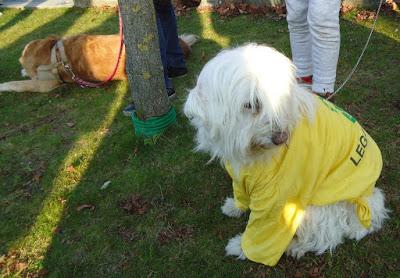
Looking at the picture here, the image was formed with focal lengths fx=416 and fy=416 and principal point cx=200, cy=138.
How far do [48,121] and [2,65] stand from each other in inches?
92.3

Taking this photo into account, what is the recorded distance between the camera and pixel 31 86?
223 inches

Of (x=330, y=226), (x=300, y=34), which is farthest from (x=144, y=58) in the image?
(x=330, y=226)

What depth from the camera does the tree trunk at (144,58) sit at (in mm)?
3604

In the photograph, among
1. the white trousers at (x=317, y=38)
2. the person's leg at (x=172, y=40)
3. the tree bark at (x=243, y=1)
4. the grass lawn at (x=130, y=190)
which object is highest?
the white trousers at (x=317, y=38)

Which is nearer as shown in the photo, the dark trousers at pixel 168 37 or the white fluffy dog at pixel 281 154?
the white fluffy dog at pixel 281 154

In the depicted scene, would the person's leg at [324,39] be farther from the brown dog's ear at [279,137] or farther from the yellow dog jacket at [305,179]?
the brown dog's ear at [279,137]

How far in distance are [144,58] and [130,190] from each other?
1.20 meters

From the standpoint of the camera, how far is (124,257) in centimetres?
315

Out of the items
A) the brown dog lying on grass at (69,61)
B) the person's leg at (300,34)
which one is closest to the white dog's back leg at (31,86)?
the brown dog lying on grass at (69,61)

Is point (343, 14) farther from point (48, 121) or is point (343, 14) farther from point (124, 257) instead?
point (124, 257)

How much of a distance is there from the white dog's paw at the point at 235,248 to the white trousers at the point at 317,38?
1.49 metres

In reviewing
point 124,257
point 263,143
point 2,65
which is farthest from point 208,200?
point 2,65

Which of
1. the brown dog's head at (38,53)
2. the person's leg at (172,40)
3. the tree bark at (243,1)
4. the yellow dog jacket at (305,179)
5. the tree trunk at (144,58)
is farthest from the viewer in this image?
the tree bark at (243,1)

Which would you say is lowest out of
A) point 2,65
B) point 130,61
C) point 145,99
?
point 2,65
